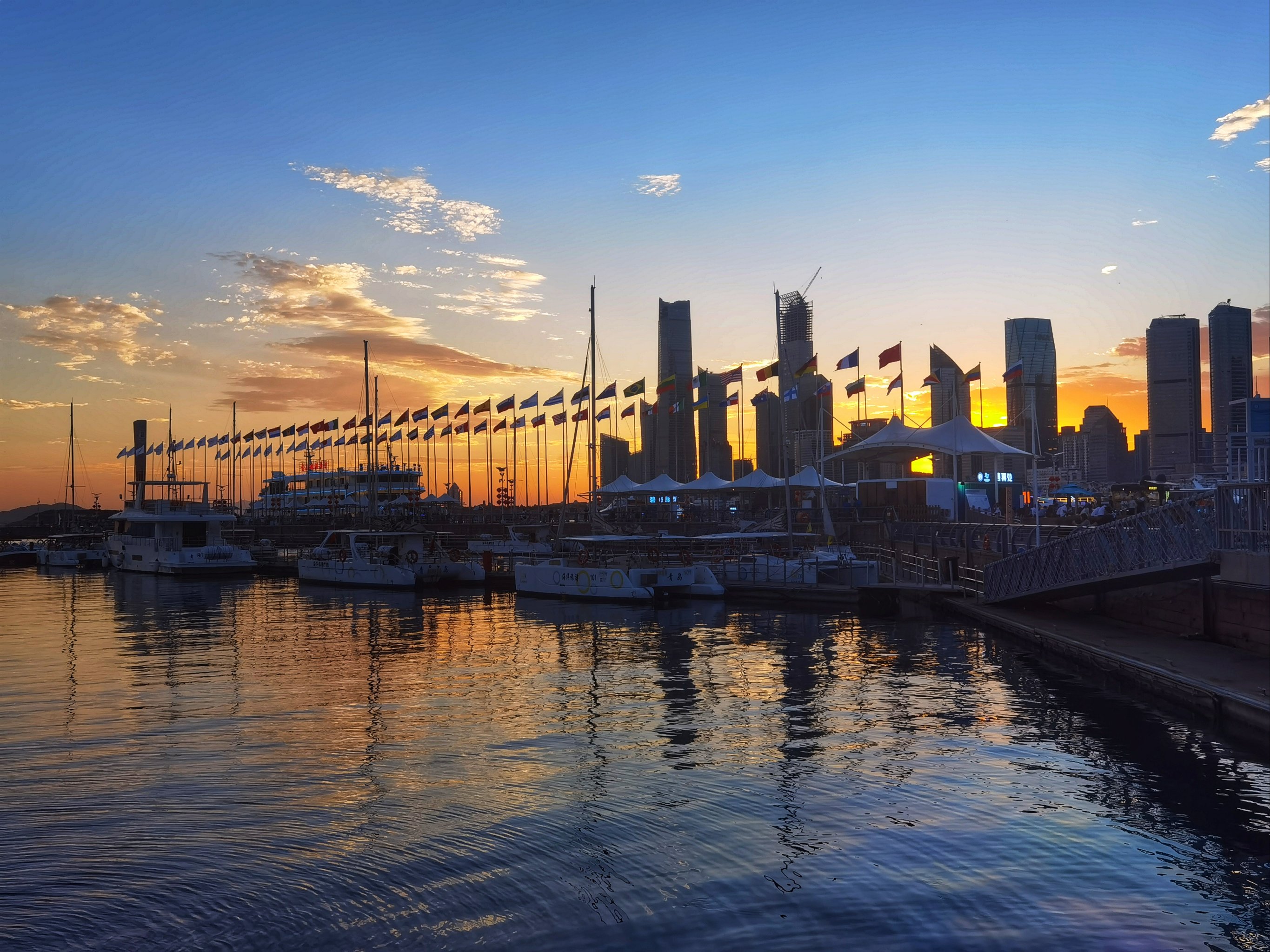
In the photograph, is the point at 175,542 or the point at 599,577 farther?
the point at 175,542

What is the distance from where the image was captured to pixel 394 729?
820 inches

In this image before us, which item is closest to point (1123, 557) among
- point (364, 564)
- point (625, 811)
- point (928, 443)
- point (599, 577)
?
point (625, 811)

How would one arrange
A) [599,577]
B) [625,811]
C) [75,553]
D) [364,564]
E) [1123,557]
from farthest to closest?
[75,553] < [364,564] < [599,577] < [1123,557] < [625,811]

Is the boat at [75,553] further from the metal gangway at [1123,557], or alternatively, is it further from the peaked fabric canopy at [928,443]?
the metal gangway at [1123,557]

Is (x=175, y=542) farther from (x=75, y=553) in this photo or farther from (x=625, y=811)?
(x=625, y=811)

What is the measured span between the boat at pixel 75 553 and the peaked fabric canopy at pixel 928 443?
70675 millimetres

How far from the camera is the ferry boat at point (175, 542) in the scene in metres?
75.8

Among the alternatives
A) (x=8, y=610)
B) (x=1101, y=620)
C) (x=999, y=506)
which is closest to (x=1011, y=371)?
A: (x=1101, y=620)

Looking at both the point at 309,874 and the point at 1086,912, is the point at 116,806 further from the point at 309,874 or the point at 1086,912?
the point at 1086,912

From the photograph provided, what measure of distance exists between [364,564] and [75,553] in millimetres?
50197

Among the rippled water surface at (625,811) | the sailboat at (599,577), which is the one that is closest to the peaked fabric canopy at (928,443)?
the sailboat at (599,577)

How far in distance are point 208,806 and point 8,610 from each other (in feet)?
157

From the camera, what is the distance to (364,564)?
62.5 meters

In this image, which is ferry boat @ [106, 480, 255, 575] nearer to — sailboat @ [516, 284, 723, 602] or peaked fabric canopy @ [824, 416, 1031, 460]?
sailboat @ [516, 284, 723, 602]
